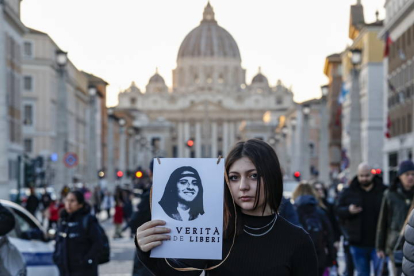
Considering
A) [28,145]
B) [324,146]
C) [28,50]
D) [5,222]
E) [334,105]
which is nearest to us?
[5,222]

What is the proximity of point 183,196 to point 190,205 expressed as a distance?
1.7 inches

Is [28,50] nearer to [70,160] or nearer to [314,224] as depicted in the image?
[70,160]

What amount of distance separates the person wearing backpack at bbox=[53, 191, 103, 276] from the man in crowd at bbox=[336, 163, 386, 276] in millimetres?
2606

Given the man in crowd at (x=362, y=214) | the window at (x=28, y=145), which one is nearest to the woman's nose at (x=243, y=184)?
the man in crowd at (x=362, y=214)

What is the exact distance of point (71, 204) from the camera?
35.8 ft

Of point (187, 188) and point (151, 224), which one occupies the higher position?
point (187, 188)

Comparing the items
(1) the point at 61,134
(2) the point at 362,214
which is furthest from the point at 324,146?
(2) the point at 362,214

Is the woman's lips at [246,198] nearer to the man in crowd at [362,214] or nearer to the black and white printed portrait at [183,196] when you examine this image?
the black and white printed portrait at [183,196]

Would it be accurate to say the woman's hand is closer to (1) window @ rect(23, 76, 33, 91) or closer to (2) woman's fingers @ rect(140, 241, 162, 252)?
(2) woman's fingers @ rect(140, 241, 162, 252)

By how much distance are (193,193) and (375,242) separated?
7.62 m

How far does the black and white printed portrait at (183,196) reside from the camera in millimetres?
4562

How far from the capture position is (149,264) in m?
4.62

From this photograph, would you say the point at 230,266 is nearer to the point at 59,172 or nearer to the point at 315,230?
the point at 315,230

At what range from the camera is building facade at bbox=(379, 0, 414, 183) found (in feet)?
166
